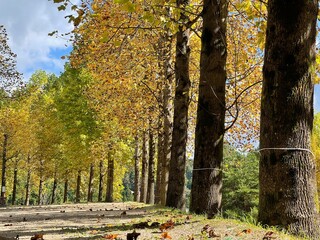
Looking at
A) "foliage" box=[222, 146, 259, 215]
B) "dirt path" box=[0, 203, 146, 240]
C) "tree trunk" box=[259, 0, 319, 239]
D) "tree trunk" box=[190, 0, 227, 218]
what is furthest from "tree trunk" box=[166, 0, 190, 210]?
"foliage" box=[222, 146, 259, 215]

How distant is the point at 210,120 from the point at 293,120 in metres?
2.86

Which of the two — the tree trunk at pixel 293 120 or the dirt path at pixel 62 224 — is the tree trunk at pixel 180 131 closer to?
the dirt path at pixel 62 224

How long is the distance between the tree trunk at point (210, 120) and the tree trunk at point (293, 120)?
2645 mm

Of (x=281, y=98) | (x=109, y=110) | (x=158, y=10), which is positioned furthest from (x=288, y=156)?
(x=109, y=110)

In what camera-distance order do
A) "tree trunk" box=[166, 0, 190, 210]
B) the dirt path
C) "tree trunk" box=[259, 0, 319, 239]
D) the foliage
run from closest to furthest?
"tree trunk" box=[259, 0, 319, 239]
the dirt path
"tree trunk" box=[166, 0, 190, 210]
the foliage

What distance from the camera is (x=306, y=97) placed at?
5.46 m

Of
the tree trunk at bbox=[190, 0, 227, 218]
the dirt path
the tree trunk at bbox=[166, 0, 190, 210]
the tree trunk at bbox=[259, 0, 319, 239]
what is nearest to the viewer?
the tree trunk at bbox=[259, 0, 319, 239]

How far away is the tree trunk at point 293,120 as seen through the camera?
17.8 feet

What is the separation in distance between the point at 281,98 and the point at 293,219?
61.0 inches

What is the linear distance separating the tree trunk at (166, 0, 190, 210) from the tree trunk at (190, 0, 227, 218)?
171 inches

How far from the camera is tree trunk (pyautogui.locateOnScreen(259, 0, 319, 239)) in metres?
5.41

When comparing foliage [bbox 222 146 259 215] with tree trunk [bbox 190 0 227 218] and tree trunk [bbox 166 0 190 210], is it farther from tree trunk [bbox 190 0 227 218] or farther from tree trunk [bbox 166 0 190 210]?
tree trunk [bbox 190 0 227 218]

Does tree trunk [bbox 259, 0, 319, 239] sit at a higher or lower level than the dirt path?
higher

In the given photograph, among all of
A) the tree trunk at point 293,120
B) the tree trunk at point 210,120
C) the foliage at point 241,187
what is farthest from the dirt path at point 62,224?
the foliage at point 241,187
